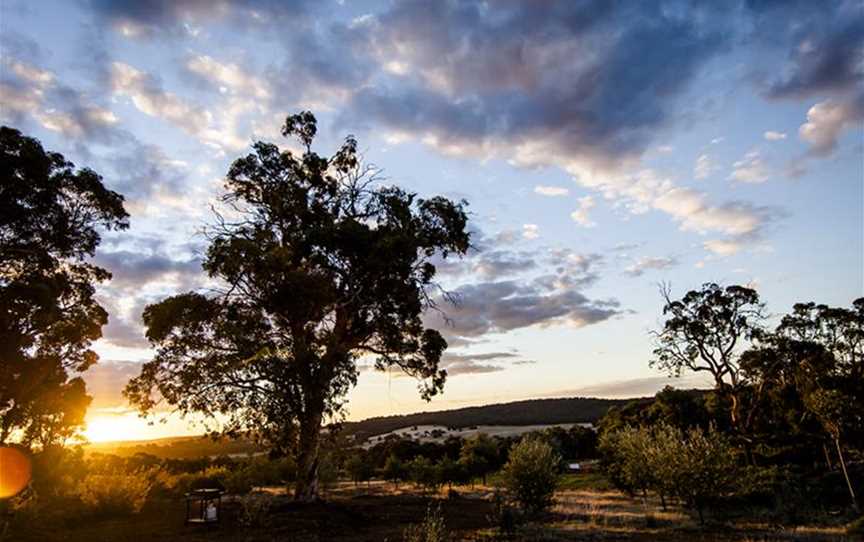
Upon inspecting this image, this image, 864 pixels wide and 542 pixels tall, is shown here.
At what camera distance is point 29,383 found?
96.3 feet

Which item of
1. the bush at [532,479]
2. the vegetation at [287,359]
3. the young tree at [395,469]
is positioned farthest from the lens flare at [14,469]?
the young tree at [395,469]

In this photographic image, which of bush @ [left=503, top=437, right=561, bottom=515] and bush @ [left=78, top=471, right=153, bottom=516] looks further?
bush @ [left=78, top=471, right=153, bottom=516]

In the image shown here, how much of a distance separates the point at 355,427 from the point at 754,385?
148 m

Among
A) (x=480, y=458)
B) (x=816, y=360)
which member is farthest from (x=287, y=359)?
(x=816, y=360)

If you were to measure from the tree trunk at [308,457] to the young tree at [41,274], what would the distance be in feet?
43.0

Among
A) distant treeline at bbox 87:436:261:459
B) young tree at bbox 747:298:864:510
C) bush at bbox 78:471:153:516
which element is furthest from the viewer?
distant treeline at bbox 87:436:261:459

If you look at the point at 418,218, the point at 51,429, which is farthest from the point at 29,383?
the point at 418,218

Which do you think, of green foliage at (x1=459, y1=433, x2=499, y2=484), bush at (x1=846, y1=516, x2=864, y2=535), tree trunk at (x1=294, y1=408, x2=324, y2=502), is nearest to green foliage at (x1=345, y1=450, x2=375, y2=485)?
green foliage at (x1=459, y1=433, x2=499, y2=484)

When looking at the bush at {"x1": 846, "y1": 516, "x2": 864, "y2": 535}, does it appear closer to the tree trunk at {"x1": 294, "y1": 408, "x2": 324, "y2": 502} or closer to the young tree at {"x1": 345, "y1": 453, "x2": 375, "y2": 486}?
the tree trunk at {"x1": 294, "y1": 408, "x2": 324, "y2": 502}

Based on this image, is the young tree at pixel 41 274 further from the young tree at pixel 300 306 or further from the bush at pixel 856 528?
the bush at pixel 856 528

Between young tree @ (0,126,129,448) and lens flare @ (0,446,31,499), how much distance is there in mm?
914

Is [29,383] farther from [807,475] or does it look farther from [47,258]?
[807,475]

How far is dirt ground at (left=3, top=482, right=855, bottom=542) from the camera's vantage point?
1973 cm

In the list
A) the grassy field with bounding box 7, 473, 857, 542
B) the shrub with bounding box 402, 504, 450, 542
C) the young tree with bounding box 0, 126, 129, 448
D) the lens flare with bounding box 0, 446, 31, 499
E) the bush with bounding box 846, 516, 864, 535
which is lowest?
the bush with bounding box 846, 516, 864, 535
